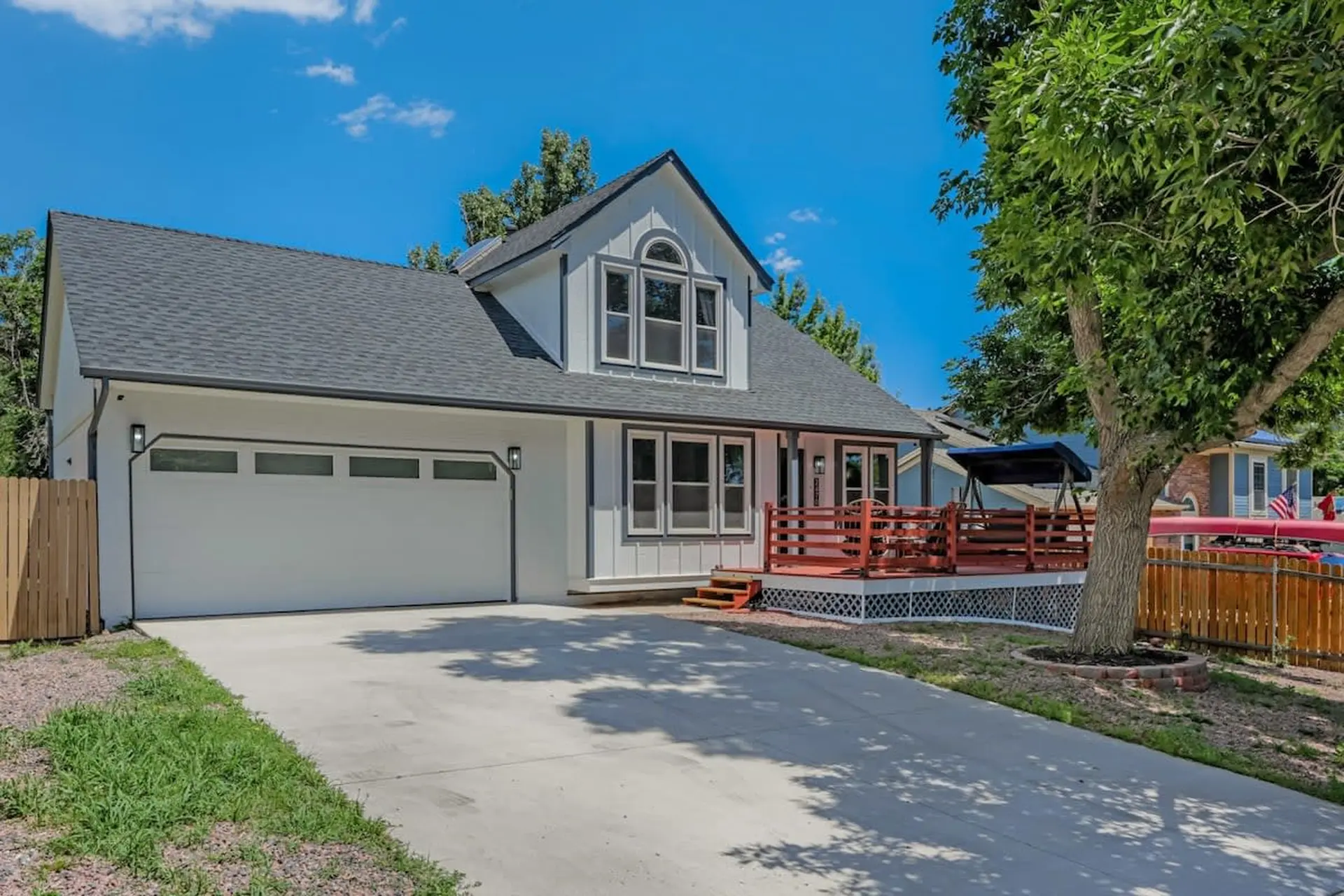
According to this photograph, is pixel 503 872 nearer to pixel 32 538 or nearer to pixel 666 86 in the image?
pixel 32 538

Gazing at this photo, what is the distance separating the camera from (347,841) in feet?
13.7

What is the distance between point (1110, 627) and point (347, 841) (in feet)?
27.0

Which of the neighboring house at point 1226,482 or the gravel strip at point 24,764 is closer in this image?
the gravel strip at point 24,764

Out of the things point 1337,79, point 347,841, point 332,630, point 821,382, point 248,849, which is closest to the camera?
point 248,849

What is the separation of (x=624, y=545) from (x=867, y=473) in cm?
567

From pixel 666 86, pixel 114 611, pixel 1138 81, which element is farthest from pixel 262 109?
pixel 1138 81

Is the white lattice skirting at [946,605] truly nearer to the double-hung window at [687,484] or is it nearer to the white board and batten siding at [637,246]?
the double-hung window at [687,484]

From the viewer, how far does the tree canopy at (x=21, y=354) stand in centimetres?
2567

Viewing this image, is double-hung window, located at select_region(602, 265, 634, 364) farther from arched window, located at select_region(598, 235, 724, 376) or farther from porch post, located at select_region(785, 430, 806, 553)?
porch post, located at select_region(785, 430, 806, 553)

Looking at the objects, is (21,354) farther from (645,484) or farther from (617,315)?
(645,484)

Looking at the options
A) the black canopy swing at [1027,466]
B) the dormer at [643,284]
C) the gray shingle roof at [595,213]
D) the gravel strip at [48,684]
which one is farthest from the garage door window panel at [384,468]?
the black canopy swing at [1027,466]

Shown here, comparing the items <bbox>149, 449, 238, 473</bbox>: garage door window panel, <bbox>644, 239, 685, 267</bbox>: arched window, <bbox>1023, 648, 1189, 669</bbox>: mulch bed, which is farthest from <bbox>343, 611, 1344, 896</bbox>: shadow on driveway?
<bbox>644, 239, 685, 267</bbox>: arched window

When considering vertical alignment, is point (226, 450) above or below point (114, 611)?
above

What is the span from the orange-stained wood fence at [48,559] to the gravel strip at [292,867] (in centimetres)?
718
